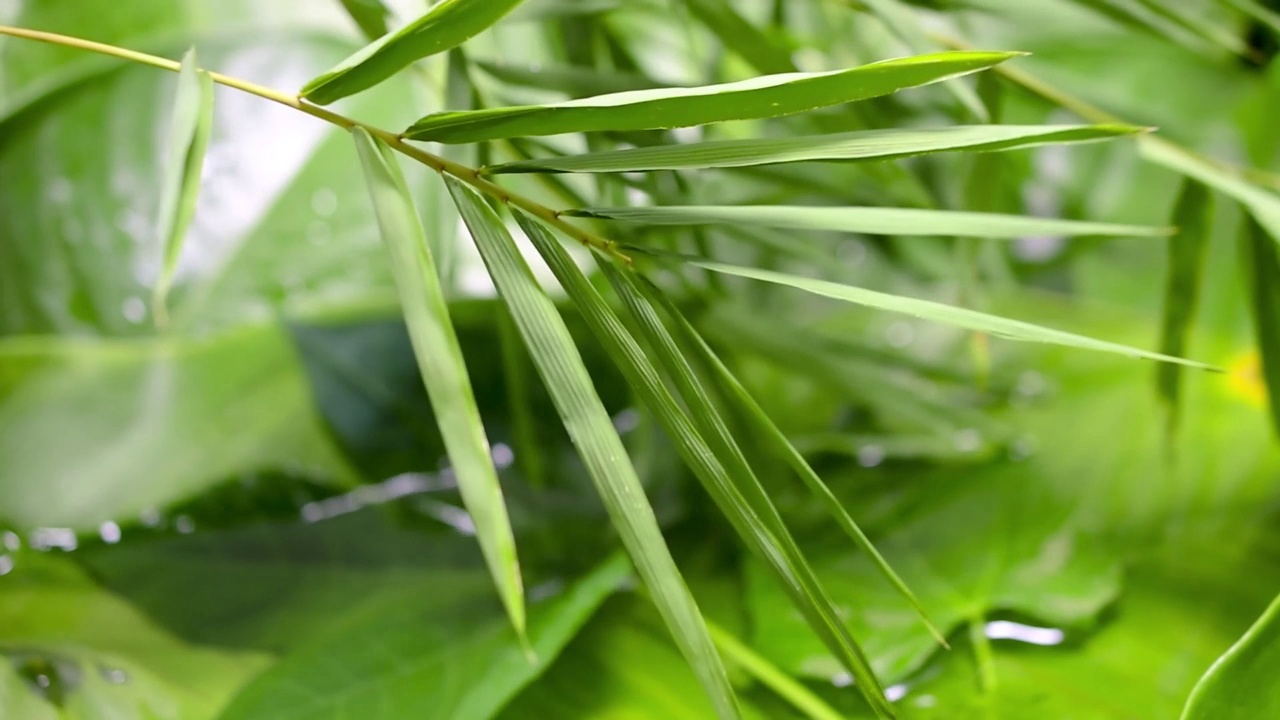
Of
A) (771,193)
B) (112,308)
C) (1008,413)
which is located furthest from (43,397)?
(1008,413)

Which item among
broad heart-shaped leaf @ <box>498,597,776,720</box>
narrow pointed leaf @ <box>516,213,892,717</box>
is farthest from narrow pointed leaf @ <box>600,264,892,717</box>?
broad heart-shaped leaf @ <box>498,597,776,720</box>

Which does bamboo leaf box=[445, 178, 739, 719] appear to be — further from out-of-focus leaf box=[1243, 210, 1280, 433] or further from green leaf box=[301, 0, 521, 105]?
out-of-focus leaf box=[1243, 210, 1280, 433]

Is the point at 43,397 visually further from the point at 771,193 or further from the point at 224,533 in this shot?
the point at 771,193

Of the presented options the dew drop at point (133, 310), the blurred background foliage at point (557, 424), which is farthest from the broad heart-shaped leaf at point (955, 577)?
the dew drop at point (133, 310)

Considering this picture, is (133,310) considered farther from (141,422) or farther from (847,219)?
(847,219)

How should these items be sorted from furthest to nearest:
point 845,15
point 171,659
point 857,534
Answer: point 845,15, point 171,659, point 857,534

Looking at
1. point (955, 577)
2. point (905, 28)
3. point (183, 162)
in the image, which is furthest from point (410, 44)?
point (955, 577)
